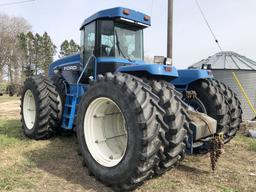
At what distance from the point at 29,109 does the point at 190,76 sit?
406 centimetres

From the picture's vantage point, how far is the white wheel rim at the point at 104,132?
13.0ft

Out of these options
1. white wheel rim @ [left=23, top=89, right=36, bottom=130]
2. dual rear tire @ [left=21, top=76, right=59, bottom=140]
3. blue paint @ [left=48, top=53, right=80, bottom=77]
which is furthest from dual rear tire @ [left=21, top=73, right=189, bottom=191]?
white wheel rim @ [left=23, top=89, right=36, bottom=130]

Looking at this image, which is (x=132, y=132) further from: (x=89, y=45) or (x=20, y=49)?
(x=20, y=49)

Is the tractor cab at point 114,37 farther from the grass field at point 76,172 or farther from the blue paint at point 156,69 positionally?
the grass field at point 76,172

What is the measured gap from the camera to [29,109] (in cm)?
672

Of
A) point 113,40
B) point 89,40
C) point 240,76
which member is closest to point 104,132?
point 113,40

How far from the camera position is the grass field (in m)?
3.67

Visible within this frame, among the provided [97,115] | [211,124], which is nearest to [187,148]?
[211,124]

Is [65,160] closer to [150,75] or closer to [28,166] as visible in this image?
[28,166]

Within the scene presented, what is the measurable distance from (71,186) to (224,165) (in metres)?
2.62

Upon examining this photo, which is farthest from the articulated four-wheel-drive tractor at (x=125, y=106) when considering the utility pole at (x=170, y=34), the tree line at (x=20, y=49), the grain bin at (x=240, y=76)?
the tree line at (x=20, y=49)

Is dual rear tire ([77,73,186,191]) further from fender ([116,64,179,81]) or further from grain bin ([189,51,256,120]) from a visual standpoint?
grain bin ([189,51,256,120])

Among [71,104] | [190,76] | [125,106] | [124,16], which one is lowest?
[71,104]

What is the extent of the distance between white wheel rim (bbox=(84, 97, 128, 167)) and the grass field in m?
0.41
